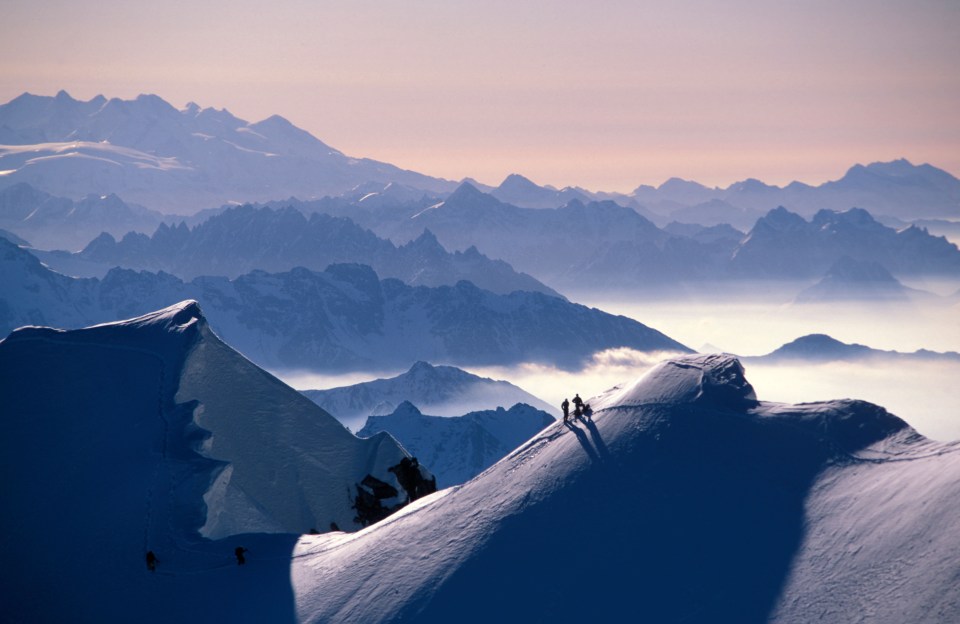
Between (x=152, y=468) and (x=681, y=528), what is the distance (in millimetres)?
34277

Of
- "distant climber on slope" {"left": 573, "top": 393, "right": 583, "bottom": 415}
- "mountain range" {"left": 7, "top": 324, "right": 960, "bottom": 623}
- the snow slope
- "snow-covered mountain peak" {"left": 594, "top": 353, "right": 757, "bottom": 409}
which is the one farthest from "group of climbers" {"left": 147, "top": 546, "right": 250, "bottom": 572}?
"snow-covered mountain peak" {"left": 594, "top": 353, "right": 757, "bottom": 409}

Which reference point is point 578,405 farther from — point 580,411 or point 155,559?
point 155,559

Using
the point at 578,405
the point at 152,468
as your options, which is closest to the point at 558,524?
the point at 578,405

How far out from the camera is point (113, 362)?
279 feet

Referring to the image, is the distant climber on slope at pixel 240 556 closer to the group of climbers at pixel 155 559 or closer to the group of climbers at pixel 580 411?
the group of climbers at pixel 155 559

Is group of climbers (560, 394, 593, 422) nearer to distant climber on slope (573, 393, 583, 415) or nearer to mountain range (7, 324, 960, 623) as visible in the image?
distant climber on slope (573, 393, 583, 415)

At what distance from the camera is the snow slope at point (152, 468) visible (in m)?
64.5

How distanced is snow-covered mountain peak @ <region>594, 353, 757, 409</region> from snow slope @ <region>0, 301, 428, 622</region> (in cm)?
2164

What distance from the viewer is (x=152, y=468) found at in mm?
73625

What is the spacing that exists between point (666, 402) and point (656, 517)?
9.35 meters

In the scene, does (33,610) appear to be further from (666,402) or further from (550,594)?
(666,402)

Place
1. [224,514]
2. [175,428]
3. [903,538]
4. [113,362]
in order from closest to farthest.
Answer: [903,538] < [224,514] < [175,428] < [113,362]

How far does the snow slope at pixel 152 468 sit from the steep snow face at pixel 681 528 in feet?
23.4

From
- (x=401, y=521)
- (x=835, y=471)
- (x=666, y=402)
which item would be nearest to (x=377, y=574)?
(x=401, y=521)
